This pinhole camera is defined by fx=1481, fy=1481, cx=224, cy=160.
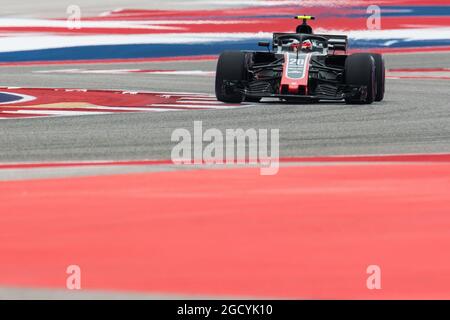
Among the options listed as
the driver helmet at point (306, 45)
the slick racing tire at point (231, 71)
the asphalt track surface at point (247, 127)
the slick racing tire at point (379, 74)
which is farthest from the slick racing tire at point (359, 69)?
the slick racing tire at point (231, 71)

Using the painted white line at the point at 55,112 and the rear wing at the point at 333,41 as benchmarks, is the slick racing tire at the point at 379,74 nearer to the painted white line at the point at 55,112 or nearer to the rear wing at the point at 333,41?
the rear wing at the point at 333,41

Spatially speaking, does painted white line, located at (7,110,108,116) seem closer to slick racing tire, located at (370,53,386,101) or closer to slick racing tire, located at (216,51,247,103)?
slick racing tire, located at (216,51,247,103)

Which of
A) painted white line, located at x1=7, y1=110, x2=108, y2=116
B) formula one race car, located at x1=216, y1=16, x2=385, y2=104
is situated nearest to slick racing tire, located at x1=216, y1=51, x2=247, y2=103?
formula one race car, located at x1=216, y1=16, x2=385, y2=104

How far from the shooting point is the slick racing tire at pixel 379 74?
67.3 ft

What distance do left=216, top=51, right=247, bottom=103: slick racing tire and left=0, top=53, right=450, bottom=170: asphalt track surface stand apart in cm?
46

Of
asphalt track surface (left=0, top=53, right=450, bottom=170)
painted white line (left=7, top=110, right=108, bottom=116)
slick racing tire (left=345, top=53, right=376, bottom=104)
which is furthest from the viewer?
slick racing tire (left=345, top=53, right=376, bottom=104)

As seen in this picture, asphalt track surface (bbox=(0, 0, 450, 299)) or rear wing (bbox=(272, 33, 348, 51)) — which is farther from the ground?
rear wing (bbox=(272, 33, 348, 51))

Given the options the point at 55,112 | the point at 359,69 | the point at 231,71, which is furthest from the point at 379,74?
the point at 55,112

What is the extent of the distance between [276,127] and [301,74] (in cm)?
344

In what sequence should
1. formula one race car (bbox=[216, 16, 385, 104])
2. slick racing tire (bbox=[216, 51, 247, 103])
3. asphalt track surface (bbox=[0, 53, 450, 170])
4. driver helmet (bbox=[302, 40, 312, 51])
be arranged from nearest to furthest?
asphalt track surface (bbox=[0, 53, 450, 170]) → formula one race car (bbox=[216, 16, 385, 104]) → slick racing tire (bbox=[216, 51, 247, 103]) → driver helmet (bbox=[302, 40, 312, 51])

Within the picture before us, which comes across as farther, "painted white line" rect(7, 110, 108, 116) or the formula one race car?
the formula one race car

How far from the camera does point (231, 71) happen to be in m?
20.5

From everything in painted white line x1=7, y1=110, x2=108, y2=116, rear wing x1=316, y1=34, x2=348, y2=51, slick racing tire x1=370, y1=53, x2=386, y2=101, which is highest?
rear wing x1=316, y1=34, x2=348, y2=51

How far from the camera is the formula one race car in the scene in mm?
20250
